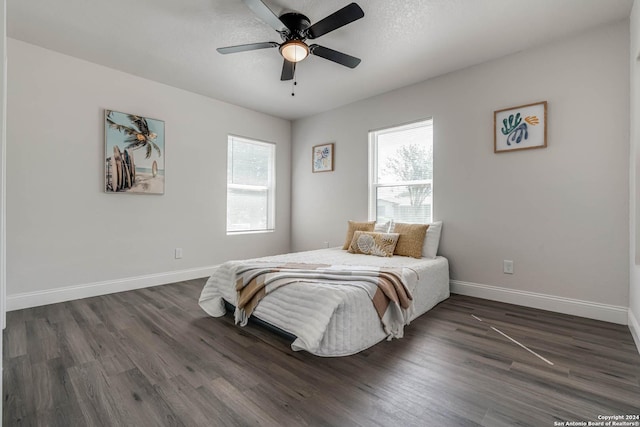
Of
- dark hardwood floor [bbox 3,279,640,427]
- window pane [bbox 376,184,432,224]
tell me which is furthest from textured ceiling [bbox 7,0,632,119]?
dark hardwood floor [bbox 3,279,640,427]

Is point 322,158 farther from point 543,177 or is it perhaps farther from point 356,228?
point 543,177

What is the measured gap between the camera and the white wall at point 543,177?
8.42 feet

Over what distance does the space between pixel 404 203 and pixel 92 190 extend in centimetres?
359

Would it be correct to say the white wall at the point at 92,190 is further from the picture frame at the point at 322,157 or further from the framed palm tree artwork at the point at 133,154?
the picture frame at the point at 322,157

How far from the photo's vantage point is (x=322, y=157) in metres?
4.78

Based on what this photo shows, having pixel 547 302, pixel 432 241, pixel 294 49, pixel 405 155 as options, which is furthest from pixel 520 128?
pixel 294 49

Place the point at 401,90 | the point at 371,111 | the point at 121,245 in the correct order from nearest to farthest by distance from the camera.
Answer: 1. the point at 121,245
2. the point at 401,90
3. the point at 371,111

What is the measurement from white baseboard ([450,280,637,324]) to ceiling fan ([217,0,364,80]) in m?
2.59

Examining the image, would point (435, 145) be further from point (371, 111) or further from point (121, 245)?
point (121, 245)

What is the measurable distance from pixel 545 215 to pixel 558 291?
0.70m

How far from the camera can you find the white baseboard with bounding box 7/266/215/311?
2895mm

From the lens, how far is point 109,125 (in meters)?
3.36

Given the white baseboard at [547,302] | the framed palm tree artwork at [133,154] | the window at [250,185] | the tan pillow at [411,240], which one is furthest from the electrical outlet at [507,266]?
the framed palm tree artwork at [133,154]

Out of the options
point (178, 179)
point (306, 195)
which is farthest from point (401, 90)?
point (178, 179)
